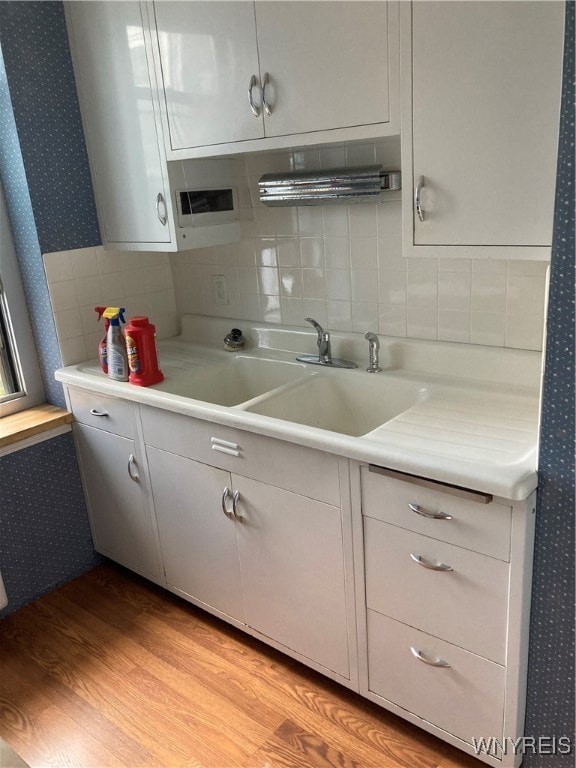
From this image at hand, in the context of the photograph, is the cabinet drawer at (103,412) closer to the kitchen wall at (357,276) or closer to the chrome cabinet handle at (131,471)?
the chrome cabinet handle at (131,471)

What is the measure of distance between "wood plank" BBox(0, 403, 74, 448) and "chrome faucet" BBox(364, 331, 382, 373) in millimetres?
1211

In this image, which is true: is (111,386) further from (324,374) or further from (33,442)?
(324,374)

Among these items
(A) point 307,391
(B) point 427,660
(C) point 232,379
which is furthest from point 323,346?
(B) point 427,660

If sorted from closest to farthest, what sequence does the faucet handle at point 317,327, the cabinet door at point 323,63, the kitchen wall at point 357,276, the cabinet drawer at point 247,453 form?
the cabinet door at point 323,63
the cabinet drawer at point 247,453
the kitchen wall at point 357,276
the faucet handle at point 317,327

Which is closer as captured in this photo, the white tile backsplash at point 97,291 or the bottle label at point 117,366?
the bottle label at point 117,366

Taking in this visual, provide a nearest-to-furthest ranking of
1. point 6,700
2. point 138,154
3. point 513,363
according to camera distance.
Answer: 1. point 513,363
2. point 6,700
3. point 138,154

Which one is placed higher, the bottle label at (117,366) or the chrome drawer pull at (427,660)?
the bottle label at (117,366)

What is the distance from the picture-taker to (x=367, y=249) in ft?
6.89

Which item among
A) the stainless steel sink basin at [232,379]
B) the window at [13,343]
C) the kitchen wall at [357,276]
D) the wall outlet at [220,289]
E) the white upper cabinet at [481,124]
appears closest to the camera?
the white upper cabinet at [481,124]

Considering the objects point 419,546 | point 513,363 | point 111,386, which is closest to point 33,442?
point 111,386

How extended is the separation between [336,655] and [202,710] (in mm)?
468

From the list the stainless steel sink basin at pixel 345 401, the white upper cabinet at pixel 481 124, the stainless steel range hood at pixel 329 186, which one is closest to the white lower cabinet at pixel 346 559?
the stainless steel sink basin at pixel 345 401

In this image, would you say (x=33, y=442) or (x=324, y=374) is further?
(x=33, y=442)

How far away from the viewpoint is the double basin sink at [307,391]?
201cm
